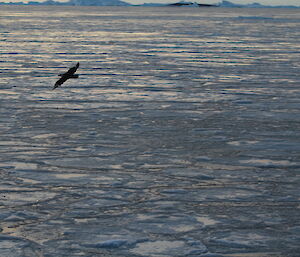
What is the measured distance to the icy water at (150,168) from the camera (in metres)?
3.75

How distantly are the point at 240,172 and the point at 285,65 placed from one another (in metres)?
9.97

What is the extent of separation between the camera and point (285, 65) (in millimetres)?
14875

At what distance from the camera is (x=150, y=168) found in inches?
216

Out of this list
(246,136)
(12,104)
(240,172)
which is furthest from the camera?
(12,104)

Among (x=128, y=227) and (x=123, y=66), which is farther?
(x=123, y=66)

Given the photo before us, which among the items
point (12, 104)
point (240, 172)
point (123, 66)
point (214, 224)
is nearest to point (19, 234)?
point (214, 224)

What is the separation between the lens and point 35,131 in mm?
7051

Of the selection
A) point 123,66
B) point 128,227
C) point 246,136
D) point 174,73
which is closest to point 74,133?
point 246,136

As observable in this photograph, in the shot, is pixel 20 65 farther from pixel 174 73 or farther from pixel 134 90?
pixel 134 90

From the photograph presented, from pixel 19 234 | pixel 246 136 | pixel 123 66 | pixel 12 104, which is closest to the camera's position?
pixel 19 234

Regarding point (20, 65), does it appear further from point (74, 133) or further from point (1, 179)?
point (1, 179)

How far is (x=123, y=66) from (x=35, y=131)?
7.90 m

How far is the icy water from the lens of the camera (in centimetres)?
375

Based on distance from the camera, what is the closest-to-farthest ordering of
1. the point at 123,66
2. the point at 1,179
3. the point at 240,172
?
the point at 1,179 → the point at 240,172 → the point at 123,66
